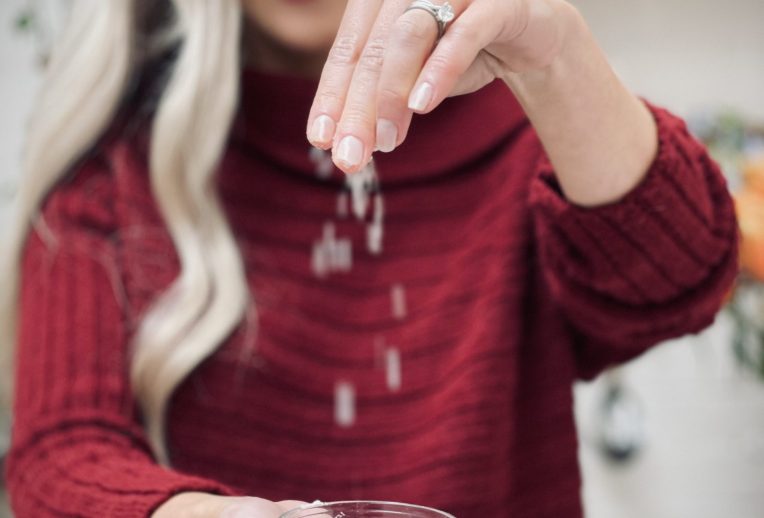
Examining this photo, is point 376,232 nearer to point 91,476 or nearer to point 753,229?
point 91,476

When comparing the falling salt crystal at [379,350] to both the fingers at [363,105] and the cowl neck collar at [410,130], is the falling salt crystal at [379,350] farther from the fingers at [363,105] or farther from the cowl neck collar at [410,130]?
the fingers at [363,105]

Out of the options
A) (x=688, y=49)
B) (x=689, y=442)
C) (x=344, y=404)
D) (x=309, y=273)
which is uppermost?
(x=688, y=49)

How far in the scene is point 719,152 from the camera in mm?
1569

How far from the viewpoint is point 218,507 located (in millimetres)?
419

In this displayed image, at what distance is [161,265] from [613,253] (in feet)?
1.29

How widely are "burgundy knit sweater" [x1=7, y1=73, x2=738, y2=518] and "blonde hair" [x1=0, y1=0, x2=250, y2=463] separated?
2cm

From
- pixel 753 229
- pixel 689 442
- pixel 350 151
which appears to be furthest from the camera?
pixel 689 442

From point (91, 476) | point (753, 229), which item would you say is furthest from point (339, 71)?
point (753, 229)

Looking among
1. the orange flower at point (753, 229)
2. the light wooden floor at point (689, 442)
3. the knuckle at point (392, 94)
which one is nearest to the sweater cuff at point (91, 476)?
the knuckle at point (392, 94)

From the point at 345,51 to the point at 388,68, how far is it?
4cm

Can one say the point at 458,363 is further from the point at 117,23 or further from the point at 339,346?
the point at 117,23

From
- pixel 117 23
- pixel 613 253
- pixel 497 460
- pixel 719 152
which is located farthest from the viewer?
pixel 719 152

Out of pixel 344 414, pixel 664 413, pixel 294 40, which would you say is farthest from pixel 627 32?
pixel 344 414

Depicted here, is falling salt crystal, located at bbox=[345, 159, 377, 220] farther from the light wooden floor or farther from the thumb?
the light wooden floor
